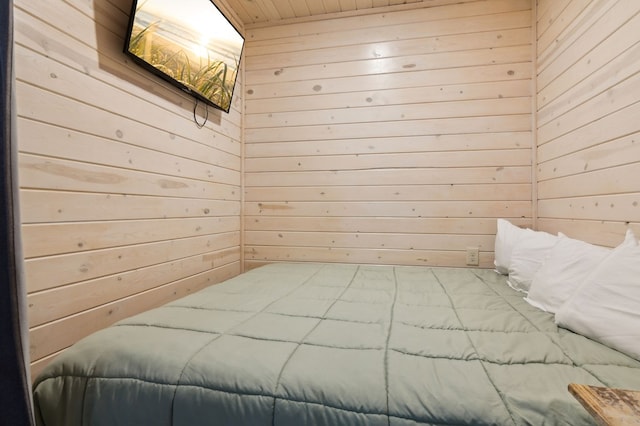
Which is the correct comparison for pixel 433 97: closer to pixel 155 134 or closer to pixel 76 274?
pixel 155 134

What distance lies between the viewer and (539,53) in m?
2.00

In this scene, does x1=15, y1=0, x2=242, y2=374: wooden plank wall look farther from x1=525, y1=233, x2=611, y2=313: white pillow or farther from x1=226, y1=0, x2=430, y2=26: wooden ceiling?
x1=525, y1=233, x2=611, y2=313: white pillow

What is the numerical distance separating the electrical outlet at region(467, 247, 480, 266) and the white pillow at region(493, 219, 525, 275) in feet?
0.72

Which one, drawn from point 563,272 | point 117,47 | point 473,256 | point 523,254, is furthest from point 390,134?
point 117,47

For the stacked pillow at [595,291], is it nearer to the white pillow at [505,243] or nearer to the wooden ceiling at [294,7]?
the white pillow at [505,243]

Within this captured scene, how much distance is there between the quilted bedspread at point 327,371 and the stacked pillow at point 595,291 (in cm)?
5

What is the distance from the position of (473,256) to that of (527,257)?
0.60 meters

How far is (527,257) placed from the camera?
Result: 154 centimetres

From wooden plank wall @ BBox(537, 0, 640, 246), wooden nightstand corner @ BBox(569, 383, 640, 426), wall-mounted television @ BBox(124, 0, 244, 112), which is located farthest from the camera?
wall-mounted television @ BBox(124, 0, 244, 112)

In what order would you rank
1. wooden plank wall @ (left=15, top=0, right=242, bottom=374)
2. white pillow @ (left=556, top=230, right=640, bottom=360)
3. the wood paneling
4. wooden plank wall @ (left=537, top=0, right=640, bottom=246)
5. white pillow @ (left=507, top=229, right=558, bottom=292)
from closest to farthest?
white pillow @ (left=556, top=230, right=640, bottom=360) → wooden plank wall @ (left=15, top=0, right=242, bottom=374) → wooden plank wall @ (left=537, top=0, right=640, bottom=246) → white pillow @ (left=507, top=229, right=558, bottom=292) → the wood paneling

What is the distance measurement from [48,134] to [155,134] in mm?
546

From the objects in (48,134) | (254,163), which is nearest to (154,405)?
(48,134)

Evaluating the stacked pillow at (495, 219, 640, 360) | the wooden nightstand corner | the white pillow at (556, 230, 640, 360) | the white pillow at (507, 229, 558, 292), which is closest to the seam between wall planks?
the white pillow at (507, 229, 558, 292)

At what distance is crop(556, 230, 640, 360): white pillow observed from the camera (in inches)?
32.9
